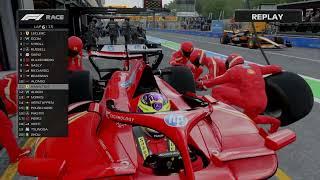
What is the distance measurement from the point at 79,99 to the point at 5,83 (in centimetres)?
114

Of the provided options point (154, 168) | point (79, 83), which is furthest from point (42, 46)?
point (79, 83)

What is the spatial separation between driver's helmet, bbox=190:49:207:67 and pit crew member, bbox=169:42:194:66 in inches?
6.5

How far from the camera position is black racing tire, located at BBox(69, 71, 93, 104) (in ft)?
18.1

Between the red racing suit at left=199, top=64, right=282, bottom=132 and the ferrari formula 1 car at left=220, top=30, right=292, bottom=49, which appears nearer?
the red racing suit at left=199, top=64, right=282, bottom=132

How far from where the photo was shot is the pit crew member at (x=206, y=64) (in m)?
7.57

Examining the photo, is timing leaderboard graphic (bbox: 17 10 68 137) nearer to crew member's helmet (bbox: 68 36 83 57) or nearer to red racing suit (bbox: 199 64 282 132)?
red racing suit (bbox: 199 64 282 132)

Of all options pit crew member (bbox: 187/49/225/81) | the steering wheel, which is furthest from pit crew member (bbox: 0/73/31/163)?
pit crew member (bbox: 187/49/225/81)

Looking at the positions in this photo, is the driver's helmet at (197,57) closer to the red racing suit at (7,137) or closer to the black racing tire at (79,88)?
the black racing tire at (79,88)

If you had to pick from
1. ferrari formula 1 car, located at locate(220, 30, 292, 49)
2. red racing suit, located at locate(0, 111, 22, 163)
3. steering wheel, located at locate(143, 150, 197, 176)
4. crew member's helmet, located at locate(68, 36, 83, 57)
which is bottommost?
ferrari formula 1 car, located at locate(220, 30, 292, 49)

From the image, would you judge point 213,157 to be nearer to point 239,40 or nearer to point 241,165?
point 241,165

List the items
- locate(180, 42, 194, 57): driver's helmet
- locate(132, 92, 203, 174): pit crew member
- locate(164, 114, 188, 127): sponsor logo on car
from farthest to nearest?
locate(180, 42, 194, 57): driver's helmet
locate(132, 92, 203, 174): pit crew member
locate(164, 114, 188, 127): sponsor logo on car

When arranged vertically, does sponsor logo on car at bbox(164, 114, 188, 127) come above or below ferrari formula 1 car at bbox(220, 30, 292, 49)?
above

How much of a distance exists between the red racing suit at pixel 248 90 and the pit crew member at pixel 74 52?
9.01ft

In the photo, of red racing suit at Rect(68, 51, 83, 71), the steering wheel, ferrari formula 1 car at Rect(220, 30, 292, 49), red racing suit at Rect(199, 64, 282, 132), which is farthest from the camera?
ferrari formula 1 car at Rect(220, 30, 292, 49)
